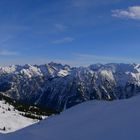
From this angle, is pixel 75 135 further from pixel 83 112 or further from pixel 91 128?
pixel 83 112

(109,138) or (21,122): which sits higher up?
(109,138)

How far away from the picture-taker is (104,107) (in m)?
Result: 27.6

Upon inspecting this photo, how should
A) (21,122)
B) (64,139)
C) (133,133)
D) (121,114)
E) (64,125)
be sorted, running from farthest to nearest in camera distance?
1. (21,122)
2. (64,125)
3. (121,114)
4. (64,139)
5. (133,133)

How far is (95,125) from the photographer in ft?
73.9

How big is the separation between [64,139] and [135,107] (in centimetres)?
489

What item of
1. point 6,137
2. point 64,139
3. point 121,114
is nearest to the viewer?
point 64,139

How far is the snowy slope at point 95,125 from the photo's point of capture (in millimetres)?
19953

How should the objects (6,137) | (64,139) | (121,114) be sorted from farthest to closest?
(6,137) < (121,114) < (64,139)

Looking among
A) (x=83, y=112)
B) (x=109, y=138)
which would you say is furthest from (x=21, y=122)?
(x=109, y=138)

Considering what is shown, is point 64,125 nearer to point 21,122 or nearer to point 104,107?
point 104,107

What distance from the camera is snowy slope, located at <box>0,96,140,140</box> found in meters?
20.0

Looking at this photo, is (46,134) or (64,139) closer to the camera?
(64,139)

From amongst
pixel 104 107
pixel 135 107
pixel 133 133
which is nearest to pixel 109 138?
pixel 133 133

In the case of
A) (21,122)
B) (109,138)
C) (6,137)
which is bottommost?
(21,122)
